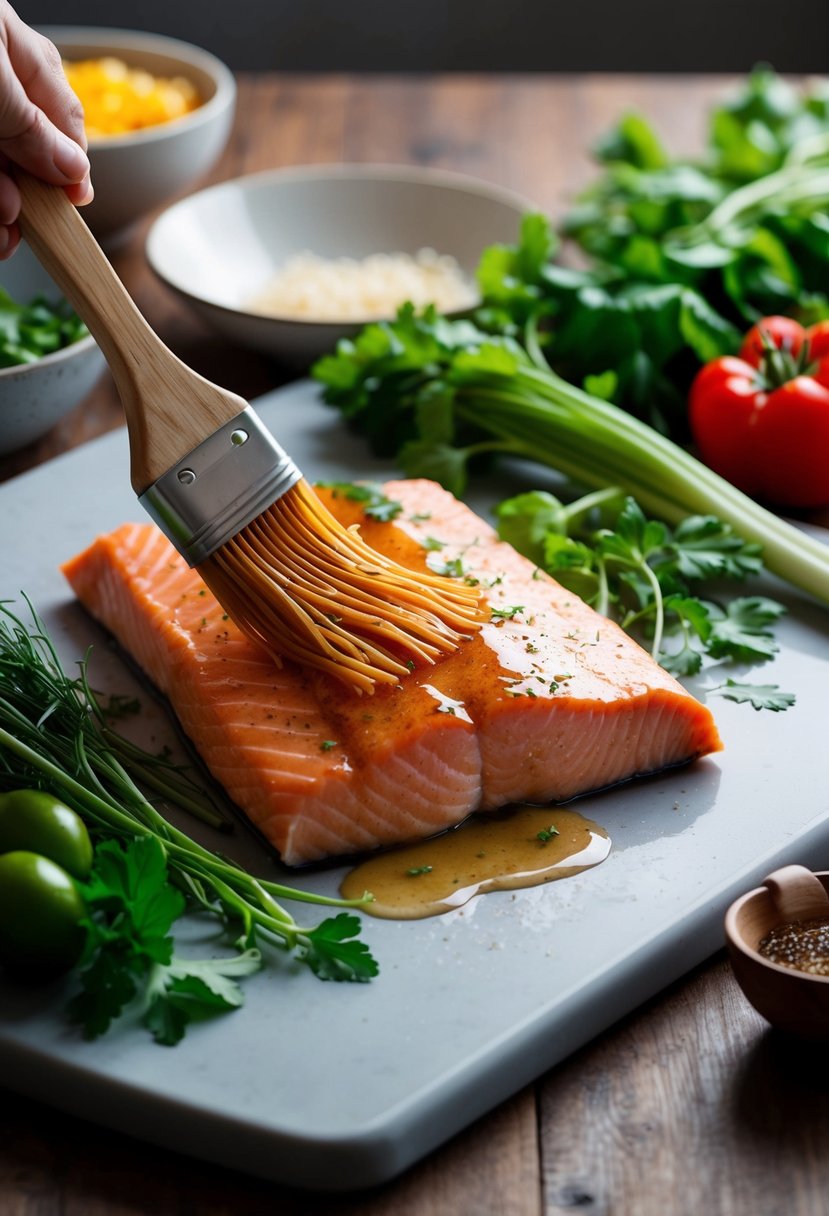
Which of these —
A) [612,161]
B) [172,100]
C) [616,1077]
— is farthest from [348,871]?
[612,161]

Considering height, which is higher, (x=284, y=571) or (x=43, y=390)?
(x=284, y=571)

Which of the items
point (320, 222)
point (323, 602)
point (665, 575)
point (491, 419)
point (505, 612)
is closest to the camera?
point (323, 602)

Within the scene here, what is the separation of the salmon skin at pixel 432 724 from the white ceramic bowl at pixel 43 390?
2.89 ft

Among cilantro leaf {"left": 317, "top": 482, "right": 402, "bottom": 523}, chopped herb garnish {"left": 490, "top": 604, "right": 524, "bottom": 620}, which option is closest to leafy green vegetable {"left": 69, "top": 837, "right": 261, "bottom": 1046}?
chopped herb garnish {"left": 490, "top": 604, "right": 524, "bottom": 620}

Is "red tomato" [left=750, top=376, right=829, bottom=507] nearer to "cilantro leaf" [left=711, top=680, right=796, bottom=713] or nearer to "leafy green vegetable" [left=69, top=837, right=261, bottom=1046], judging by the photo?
"cilantro leaf" [left=711, top=680, right=796, bottom=713]

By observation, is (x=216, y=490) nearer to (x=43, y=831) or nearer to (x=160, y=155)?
(x=43, y=831)

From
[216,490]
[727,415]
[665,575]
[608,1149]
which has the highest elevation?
[216,490]

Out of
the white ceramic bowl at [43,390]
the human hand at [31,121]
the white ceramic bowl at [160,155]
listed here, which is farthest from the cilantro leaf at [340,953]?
the white ceramic bowl at [160,155]

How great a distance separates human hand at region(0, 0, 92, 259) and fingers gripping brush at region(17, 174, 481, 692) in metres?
0.03

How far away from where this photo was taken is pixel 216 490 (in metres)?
2.39

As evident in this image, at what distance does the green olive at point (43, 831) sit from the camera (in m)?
2.01

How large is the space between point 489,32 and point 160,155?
4.51m

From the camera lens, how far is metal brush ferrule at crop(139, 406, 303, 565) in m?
2.38

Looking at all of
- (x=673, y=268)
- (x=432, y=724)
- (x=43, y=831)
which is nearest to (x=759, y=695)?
(x=432, y=724)
